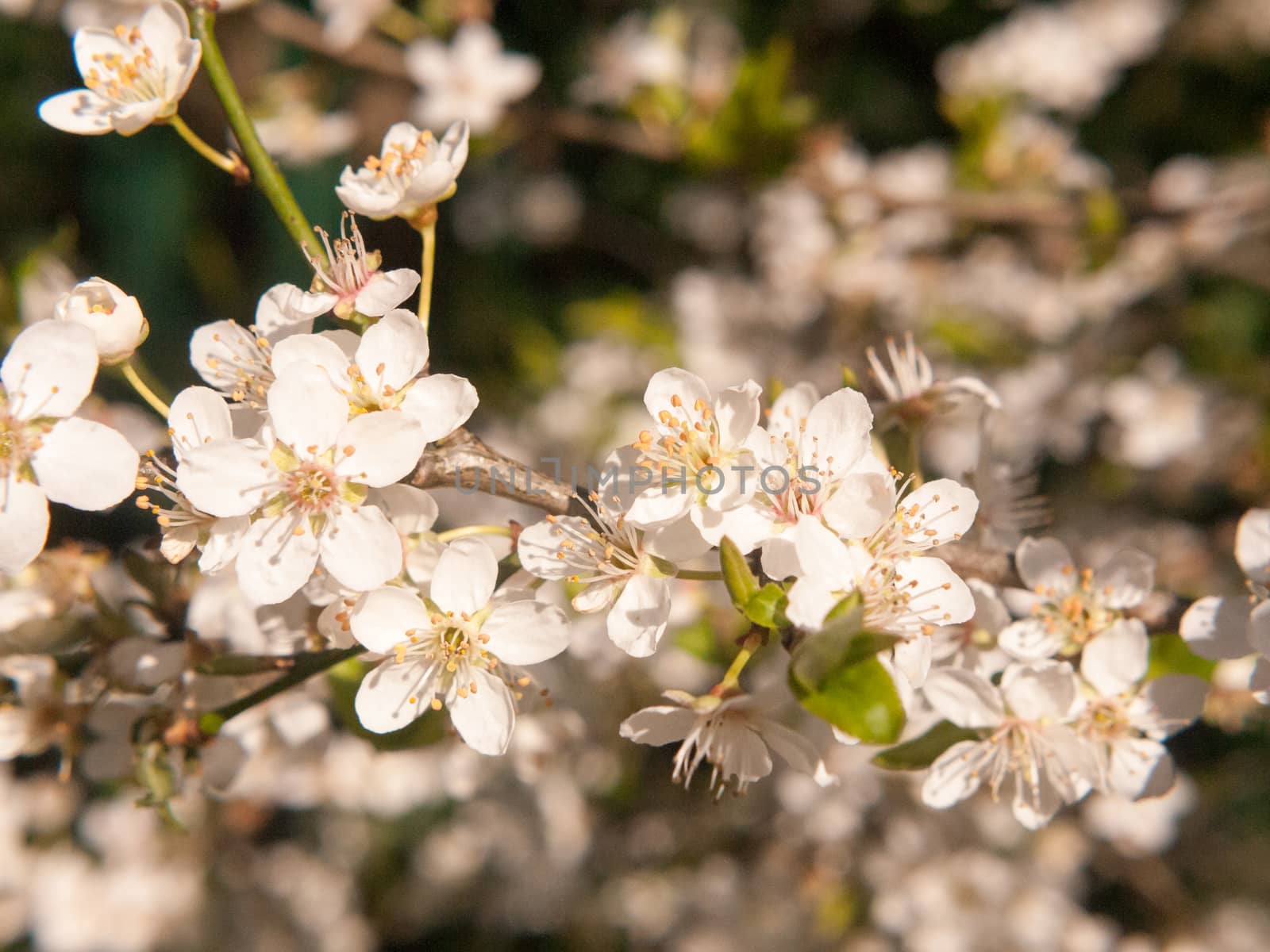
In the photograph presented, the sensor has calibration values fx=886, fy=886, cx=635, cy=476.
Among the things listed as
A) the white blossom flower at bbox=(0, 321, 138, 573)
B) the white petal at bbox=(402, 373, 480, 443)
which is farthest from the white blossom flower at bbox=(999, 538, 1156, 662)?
the white blossom flower at bbox=(0, 321, 138, 573)

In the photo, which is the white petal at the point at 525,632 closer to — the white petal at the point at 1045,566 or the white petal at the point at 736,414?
the white petal at the point at 736,414

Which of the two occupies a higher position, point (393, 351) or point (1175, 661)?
point (393, 351)

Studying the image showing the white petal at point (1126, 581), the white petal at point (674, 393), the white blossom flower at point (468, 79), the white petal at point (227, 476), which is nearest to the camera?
the white petal at point (227, 476)

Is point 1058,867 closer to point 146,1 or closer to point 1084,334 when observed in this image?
point 1084,334

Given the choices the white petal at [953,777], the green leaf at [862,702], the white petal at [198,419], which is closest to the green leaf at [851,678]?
the green leaf at [862,702]

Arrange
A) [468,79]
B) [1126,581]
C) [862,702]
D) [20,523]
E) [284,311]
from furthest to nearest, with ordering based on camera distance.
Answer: [468,79] → [1126,581] → [284,311] → [20,523] → [862,702]

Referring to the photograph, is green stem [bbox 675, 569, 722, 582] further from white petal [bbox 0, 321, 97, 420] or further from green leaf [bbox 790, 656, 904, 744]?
white petal [bbox 0, 321, 97, 420]

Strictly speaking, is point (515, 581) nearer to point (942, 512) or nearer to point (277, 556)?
point (277, 556)

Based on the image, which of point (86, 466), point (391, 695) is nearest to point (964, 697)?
point (391, 695)
